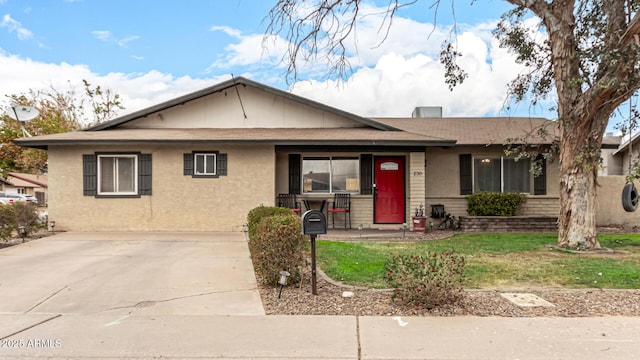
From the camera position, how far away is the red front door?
14.5 m

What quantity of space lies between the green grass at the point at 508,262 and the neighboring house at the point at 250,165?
3.04 meters

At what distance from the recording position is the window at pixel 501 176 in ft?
49.8

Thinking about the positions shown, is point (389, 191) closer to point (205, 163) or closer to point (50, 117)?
point (205, 163)

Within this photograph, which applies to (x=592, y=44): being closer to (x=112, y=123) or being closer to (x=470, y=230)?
(x=470, y=230)

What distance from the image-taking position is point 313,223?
5.79 m

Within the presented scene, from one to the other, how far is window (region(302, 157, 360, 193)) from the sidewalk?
9504 mm

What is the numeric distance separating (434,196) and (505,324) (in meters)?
10.3

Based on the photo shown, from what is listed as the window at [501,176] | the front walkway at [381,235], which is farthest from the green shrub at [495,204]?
the front walkway at [381,235]

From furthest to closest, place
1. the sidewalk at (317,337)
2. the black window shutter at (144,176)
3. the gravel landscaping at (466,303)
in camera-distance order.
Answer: the black window shutter at (144,176), the gravel landscaping at (466,303), the sidewalk at (317,337)

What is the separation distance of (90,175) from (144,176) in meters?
1.58

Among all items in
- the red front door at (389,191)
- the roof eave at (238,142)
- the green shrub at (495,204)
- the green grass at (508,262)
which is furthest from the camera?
the red front door at (389,191)

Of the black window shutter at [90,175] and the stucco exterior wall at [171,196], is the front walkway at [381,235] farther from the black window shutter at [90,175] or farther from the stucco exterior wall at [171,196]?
the black window shutter at [90,175]

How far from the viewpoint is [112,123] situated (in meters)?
14.9

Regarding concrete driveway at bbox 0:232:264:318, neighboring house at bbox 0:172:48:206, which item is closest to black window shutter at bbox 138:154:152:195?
concrete driveway at bbox 0:232:264:318
